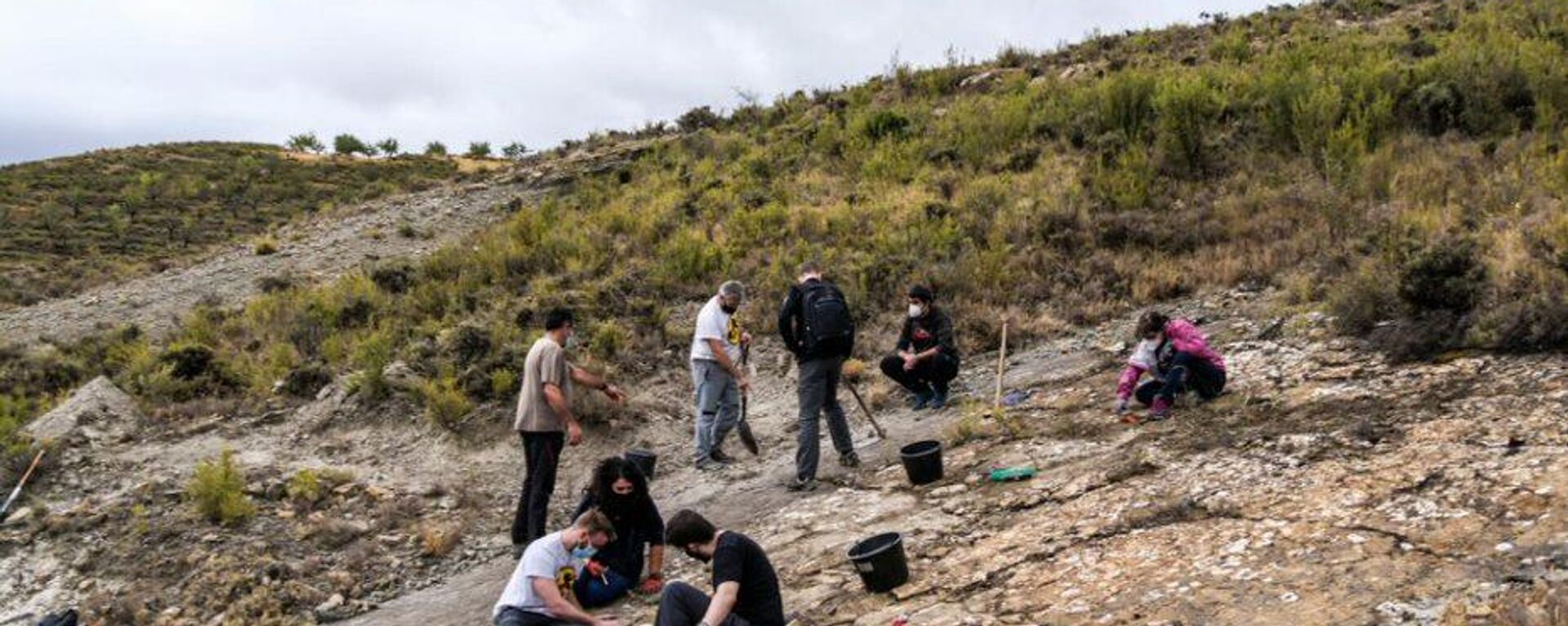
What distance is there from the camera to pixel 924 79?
23.0 meters

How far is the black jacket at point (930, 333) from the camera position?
9695 millimetres

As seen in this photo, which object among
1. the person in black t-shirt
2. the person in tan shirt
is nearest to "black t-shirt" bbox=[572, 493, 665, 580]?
the person in tan shirt

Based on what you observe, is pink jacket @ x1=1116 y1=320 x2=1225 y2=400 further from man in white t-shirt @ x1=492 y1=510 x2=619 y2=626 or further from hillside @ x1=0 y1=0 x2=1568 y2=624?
man in white t-shirt @ x1=492 y1=510 x2=619 y2=626

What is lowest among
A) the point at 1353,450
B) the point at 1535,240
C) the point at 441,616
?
the point at 441,616

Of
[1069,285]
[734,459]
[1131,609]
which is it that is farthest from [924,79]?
[1131,609]

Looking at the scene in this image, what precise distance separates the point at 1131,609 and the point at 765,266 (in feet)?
33.3

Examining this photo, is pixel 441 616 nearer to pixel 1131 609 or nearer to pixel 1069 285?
pixel 1131 609

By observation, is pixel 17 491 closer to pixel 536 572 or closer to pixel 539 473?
pixel 539 473

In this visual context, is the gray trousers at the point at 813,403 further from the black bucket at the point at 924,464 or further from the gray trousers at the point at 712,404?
the gray trousers at the point at 712,404

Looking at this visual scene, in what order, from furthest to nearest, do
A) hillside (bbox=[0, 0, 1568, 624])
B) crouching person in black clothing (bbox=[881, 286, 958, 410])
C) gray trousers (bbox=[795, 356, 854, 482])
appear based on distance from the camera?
crouching person in black clothing (bbox=[881, 286, 958, 410])
gray trousers (bbox=[795, 356, 854, 482])
hillside (bbox=[0, 0, 1568, 624])

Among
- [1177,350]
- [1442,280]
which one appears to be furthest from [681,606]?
[1442,280]

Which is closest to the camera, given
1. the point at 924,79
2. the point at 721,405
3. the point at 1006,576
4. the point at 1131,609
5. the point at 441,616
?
A: the point at 1131,609

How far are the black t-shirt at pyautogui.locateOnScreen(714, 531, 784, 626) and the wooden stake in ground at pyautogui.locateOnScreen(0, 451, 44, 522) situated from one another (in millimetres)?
7527

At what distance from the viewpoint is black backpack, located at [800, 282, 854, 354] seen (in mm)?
7684
